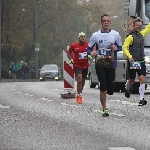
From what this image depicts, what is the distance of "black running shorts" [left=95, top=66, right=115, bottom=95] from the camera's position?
47.4ft

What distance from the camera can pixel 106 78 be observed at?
1463 centimetres

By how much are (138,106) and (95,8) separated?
62.1m

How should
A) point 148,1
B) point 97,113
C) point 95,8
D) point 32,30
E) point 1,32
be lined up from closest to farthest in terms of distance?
point 97,113, point 148,1, point 1,32, point 32,30, point 95,8

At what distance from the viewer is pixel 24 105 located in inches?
696

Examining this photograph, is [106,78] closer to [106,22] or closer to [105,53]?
[105,53]

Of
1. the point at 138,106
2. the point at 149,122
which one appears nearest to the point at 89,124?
the point at 149,122

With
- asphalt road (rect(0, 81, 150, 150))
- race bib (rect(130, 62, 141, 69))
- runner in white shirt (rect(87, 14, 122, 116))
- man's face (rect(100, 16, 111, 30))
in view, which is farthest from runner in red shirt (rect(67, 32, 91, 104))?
man's face (rect(100, 16, 111, 30))

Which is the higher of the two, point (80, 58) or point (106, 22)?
point (106, 22)

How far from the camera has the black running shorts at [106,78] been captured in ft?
47.4

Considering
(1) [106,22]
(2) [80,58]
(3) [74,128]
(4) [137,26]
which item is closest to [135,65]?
(4) [137,26]

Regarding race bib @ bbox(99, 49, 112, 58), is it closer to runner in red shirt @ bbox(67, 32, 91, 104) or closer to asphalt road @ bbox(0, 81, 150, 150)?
asphalt road @ bbox(0, 81, 150, 150)

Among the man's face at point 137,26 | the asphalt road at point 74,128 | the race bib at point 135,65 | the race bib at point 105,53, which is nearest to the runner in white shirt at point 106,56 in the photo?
the race bib at point 105,53

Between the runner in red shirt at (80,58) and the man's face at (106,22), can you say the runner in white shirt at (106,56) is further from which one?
the runner in red shirt at (80,58)

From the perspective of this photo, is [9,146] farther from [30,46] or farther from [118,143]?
[30,46]
